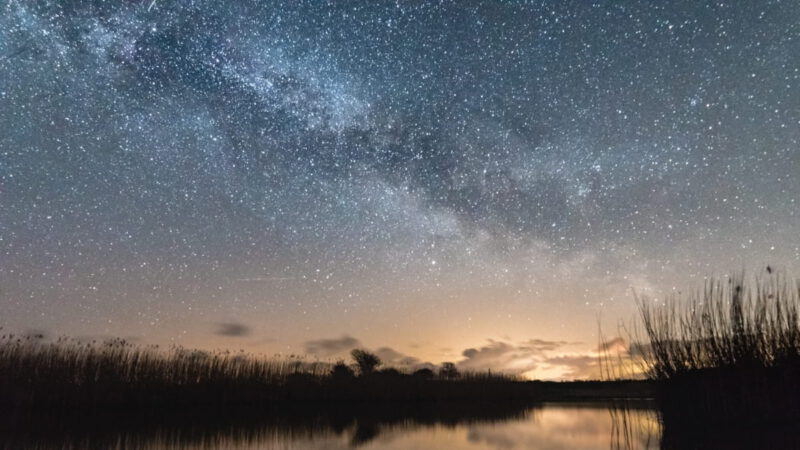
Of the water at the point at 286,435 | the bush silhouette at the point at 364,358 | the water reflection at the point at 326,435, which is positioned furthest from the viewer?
the bush silhouette at the point at 364,358

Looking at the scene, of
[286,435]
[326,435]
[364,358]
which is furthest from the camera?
[364,358]

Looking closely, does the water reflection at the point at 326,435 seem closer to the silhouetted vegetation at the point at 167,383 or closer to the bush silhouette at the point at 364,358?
the silhouetted vegetation at the point at 167,383

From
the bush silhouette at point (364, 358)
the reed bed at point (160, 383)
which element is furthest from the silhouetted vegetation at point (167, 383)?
the bush silhouette at point (364, 358)

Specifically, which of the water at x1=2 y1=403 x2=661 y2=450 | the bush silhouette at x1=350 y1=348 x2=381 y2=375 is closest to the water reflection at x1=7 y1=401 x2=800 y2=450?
the water at x1=2 y1=403 x2=661 y2=450

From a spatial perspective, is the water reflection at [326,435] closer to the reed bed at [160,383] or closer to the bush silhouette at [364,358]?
the reed bed at [160,383]

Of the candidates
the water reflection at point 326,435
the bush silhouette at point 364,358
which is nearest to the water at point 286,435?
the water reflection at point 326,435

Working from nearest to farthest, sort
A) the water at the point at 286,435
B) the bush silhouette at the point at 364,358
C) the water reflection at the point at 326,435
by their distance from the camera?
1. the water reflection at the point at 326,435
2. the water at the point at 286,435
3. the bush silhouette at the point at 364,358

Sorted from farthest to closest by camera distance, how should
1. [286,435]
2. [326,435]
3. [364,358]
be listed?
[364,358]
[326,435]
[286,435]

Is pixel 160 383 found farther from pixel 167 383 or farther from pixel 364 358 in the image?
pixel 364 358

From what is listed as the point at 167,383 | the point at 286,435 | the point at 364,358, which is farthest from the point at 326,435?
the point at 364,358

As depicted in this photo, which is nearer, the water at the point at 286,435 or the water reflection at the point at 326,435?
the water reflection at the point at 326,435

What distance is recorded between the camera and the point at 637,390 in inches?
1863

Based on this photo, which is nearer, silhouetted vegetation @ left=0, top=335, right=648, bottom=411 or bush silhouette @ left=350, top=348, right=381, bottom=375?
silhouetted vegetation @ left=0, top=335, right=648, bottom=411

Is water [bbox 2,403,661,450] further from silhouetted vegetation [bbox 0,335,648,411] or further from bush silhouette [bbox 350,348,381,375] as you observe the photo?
bush silhouette [bbox 350,348,381,375]
